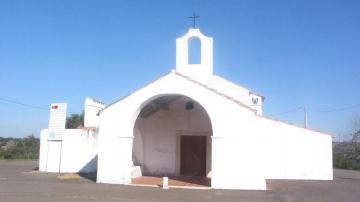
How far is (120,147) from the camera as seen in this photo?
14.0 m

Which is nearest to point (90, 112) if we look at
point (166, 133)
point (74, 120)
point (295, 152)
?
point (166, 133)

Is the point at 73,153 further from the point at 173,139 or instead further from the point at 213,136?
the point at 213,136

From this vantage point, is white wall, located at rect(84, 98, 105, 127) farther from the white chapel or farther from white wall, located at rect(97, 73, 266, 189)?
white wall, located at rect(97, 73, 266, 189)

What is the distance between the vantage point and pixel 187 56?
16.6m

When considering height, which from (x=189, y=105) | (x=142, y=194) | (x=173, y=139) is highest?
(x=189, y=105)

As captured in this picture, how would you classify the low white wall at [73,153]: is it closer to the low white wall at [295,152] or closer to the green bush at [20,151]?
the low white wall at [295,152]

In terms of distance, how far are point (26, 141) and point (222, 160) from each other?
32509 mm

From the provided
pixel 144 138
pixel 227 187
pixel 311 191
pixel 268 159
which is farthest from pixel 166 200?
pixel 268 159

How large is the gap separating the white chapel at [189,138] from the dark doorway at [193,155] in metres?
0.05

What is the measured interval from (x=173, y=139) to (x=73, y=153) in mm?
5663

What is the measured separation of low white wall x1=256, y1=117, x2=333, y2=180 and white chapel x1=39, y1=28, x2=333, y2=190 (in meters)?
0.05

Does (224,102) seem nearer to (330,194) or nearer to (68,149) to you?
(330,194)

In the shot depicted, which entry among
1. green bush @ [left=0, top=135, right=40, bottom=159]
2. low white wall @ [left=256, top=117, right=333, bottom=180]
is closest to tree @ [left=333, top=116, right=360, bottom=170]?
low white wall @ [left=256, top=117, right=333, bottom=180]

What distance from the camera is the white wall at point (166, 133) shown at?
674 inches
